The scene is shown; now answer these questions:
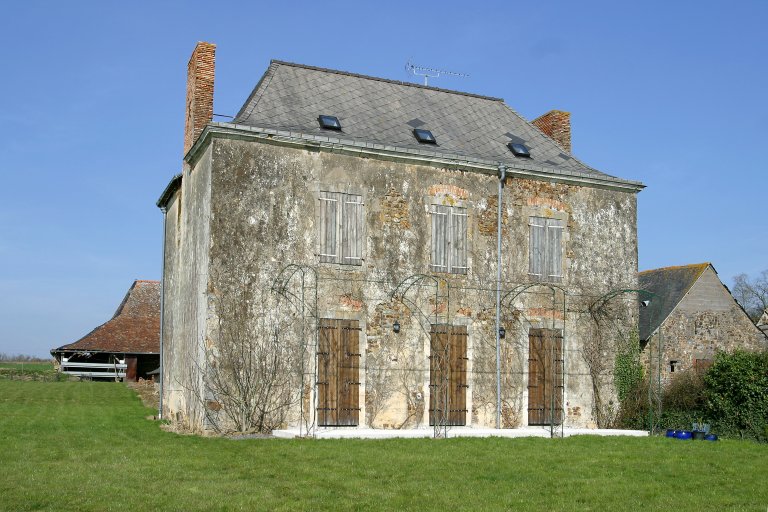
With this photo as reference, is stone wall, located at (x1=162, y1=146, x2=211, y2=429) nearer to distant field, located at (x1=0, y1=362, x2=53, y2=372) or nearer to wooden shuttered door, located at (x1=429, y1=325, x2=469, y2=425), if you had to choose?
wooden shuttered door, located at (x1=429, y1=325, x2=469, y2=425)

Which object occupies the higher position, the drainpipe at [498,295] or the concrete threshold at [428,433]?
the drainpipe at [498,295]

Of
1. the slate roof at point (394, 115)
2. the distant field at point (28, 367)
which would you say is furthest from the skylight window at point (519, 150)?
the distant field at point (28, 367)

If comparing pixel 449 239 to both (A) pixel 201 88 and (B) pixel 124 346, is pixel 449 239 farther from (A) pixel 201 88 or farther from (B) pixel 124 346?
(B) pixel 124 346

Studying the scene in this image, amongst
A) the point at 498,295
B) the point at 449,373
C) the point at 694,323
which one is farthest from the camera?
the point at 694,323

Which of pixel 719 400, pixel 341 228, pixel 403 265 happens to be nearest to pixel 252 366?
pixel 341 228

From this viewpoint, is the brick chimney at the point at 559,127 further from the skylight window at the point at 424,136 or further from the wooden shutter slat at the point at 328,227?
the wooden shutter slat at the point at 328,227

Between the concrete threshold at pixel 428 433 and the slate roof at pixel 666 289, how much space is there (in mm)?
7232

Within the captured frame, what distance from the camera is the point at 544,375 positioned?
744 inches

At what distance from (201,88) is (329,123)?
9.80ft

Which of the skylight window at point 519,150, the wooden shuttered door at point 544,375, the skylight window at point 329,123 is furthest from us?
the skylight window at point 519,150

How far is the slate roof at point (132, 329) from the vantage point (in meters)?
36.5

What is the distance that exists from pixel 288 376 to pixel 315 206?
3.53 m

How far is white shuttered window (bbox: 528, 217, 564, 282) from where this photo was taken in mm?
19109

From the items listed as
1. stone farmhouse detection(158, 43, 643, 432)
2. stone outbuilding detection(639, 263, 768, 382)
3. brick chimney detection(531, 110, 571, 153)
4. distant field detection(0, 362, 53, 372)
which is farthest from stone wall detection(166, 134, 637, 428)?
distant field detection(0, 362, 53, 372)
